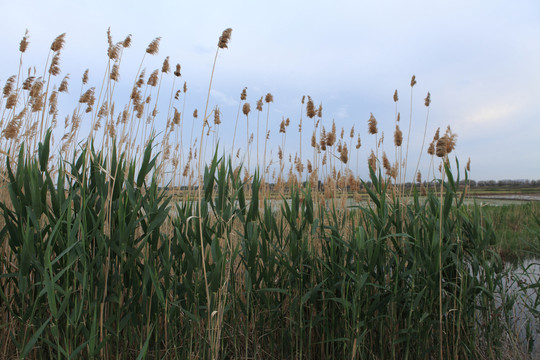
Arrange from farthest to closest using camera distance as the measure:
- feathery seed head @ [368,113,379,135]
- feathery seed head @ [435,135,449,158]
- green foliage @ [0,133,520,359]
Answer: feathery seed head @ [368,113,379,135], feathery seed head @ [435,135,449,158], green foliage @ [0,133,520,359]

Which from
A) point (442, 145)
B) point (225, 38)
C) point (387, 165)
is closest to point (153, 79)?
point (225, 38)

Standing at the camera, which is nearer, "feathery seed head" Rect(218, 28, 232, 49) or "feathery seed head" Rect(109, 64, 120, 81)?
"feathery seed head" Rect(218, 28, 232, 49)

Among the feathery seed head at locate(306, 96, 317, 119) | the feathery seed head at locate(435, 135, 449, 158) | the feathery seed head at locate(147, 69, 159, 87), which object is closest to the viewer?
the feathery seed head at locate(435, 135, 449, 158)

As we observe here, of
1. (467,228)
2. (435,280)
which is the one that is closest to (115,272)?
(435,280)

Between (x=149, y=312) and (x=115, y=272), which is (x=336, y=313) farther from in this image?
(x=115, y=272)

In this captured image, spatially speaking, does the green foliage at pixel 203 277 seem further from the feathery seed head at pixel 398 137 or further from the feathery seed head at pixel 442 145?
the feathery seed head at pixel 398 137

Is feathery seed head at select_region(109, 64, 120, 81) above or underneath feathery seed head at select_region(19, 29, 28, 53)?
underneath

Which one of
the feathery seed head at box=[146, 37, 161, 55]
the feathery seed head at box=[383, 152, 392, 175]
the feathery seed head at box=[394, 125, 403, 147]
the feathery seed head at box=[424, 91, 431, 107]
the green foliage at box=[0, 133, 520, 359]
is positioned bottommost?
the green foliage at box=[0, 133, 520, 359]

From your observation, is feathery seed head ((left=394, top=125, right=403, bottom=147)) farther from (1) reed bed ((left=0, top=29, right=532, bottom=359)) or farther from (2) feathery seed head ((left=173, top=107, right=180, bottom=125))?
(2) feathery seed head ((left=173, top=107, right=180, bottom=125))

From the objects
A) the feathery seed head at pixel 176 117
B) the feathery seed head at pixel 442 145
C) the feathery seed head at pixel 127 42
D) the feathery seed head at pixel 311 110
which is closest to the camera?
the feathery seed head at pixel 442 145

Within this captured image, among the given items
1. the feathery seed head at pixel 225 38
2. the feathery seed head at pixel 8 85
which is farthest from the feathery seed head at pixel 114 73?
the feathery seed head at pixel 8 85

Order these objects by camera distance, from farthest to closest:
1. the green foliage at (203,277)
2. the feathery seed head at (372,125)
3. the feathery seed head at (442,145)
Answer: the feathery seed head at (372,125) < the feathery seed head at (442,145) < the green foliage at (203,277)

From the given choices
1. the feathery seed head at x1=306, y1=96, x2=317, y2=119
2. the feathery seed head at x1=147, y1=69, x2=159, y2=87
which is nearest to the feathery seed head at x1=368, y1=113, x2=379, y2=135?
the feathery seed head at x1=306, y1=96, x2=317, y2=119

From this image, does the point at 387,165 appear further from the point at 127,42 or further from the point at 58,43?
the point at 58,43
